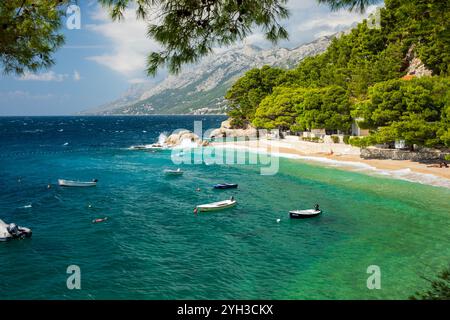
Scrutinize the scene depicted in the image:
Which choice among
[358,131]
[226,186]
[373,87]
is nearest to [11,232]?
[226,186]

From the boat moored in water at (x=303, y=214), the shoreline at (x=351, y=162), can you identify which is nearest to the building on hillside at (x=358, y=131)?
the shoreline at (x=351, y=162)

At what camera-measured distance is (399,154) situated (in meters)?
55.7

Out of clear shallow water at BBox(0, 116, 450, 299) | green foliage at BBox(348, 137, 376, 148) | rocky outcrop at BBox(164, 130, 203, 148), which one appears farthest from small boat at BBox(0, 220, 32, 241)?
rocky outcrop at BBox(164, 130, 203, 148)

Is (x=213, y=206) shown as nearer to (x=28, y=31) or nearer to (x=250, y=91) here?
(x=28, y=31)

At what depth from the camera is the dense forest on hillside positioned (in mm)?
48375

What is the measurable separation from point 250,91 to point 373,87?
190 feet

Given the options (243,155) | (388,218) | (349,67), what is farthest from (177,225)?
(349,67)

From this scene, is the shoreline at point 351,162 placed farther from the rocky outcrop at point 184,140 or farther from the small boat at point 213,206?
the small boat at point 213,206

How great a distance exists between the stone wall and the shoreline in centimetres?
132

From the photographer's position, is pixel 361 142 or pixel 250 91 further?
pixel 250 91

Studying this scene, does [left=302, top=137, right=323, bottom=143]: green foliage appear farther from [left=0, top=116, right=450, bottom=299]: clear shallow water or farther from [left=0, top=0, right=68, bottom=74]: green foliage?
[left=0, top=0, right=68, bottom=74]: green foliage

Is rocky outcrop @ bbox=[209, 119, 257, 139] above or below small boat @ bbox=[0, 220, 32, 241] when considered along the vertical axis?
above

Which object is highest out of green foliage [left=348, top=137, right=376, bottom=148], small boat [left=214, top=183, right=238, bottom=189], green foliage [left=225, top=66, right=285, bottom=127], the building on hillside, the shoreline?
green foliage [left=225, top=66, right=285, bottom=127]

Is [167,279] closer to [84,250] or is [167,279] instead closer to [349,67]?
[84,250]
